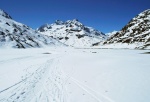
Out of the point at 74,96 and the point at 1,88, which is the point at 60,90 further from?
the point at 1,88

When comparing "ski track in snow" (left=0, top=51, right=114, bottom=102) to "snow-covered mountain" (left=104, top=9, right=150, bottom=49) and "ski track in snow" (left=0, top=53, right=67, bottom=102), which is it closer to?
"ski track in snow" (left=0, top=53, right=67, bottom=102)

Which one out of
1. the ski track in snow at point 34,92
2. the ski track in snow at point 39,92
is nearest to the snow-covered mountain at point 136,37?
the ski track in snow at point 39,92

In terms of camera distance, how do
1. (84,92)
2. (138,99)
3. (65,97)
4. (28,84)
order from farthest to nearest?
(28,84)
(84,92)
(65,97)
(138,99)

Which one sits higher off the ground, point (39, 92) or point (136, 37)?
point (136, 37)

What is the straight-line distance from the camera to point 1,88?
32.7ft

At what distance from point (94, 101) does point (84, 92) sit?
157 centimetres

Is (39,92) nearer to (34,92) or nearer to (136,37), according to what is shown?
(34,92)

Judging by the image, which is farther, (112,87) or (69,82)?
(69,82)

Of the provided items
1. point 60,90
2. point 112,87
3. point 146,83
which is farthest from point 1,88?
point 146,83

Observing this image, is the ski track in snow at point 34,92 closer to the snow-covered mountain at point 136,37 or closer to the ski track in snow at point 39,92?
the ski track in snow at point 39,92

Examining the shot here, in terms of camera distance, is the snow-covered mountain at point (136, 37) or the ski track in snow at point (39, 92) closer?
the ski track in snow at point (39, 92)

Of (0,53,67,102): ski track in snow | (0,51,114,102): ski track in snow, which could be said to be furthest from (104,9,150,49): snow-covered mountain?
(0,53,67,102): ski track in snow

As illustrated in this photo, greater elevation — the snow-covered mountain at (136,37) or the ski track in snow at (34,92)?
the snow-covered mountain at (136,37)

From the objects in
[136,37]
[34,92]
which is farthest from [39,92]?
[136,37]
